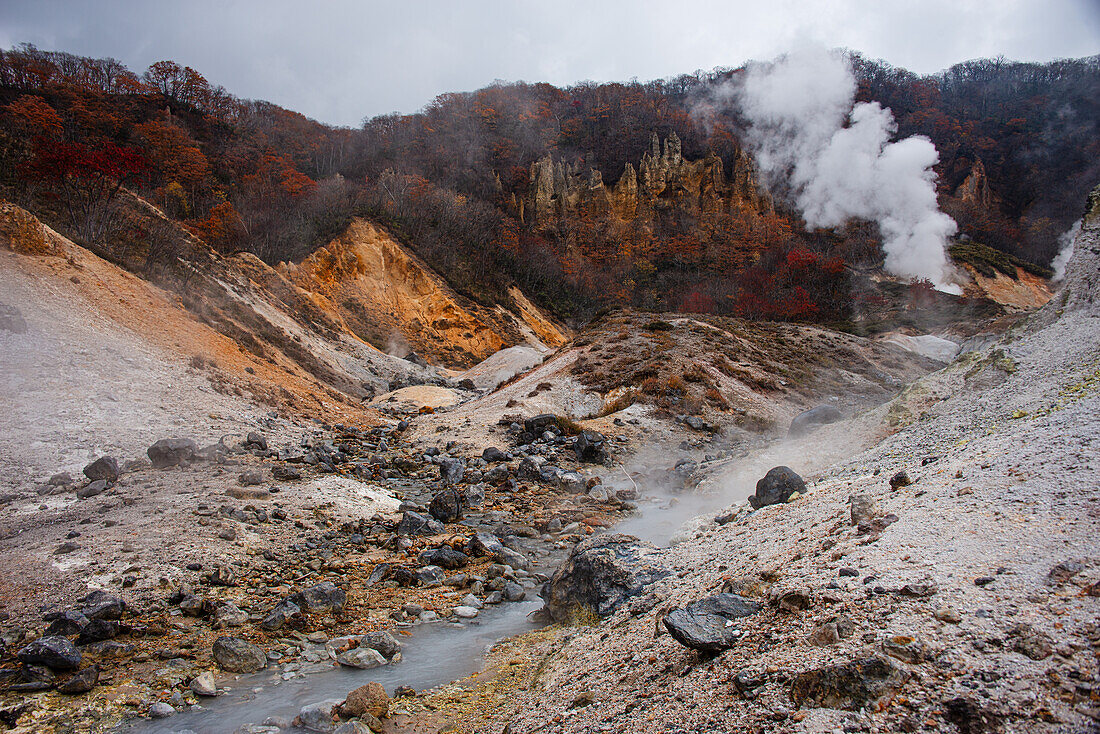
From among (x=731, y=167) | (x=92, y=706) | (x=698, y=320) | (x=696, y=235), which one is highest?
(x=731, y=167)

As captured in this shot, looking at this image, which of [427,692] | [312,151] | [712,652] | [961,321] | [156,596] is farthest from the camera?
[312,151]

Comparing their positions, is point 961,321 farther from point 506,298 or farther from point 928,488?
point 928,488

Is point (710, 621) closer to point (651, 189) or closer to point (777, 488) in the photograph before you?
point (777, 488)

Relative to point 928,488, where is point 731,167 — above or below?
above

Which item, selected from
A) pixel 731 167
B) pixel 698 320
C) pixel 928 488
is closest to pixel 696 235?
pixel 731 167

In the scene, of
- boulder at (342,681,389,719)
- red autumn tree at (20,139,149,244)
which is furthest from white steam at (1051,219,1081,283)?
red autumn tree at (20,139,149,244)

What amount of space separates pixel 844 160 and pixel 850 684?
68.0 metres

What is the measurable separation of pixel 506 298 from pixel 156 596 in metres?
43.4

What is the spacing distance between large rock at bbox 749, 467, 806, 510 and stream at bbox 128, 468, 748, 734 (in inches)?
109

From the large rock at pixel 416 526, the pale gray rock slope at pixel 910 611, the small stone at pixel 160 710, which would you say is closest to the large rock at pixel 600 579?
the pale gray rock slope at pixel 910 611

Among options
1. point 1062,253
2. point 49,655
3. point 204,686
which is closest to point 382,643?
point 204,686

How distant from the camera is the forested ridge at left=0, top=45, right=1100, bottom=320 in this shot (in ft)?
129

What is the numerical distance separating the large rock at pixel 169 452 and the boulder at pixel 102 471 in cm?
79

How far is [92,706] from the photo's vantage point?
3.54 metres
